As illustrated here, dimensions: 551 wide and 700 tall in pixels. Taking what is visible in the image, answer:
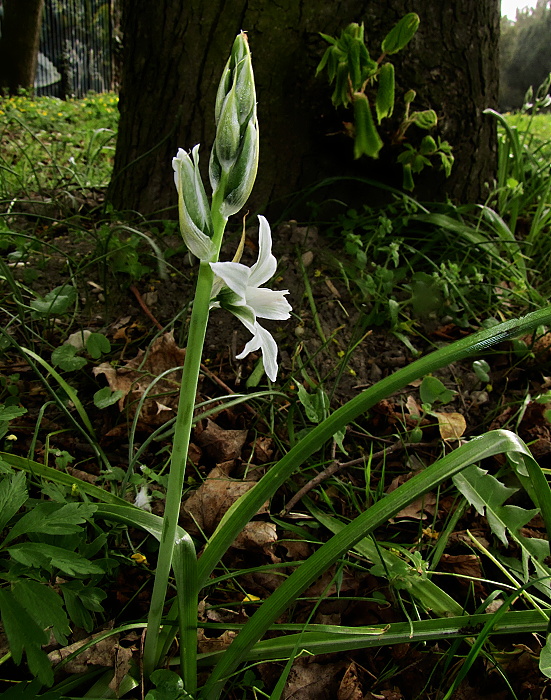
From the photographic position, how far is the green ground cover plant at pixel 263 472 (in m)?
0.98

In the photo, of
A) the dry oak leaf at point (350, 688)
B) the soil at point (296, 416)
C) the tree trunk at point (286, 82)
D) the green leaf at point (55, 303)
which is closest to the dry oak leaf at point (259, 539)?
the soil at point (296, 416)

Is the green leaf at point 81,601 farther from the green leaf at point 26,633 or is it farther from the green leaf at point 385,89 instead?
the green leaf at point 385,89

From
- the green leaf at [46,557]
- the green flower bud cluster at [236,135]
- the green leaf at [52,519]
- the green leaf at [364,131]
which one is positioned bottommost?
the green leaf at [46,557]

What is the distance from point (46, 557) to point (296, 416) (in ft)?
3.38

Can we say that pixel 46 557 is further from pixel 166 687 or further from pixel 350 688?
pixel 350 688

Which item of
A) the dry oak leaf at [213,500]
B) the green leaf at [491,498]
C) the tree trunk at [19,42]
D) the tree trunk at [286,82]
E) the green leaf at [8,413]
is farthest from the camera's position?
the tree trunk at [19,42]

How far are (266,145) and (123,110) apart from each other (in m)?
0.77

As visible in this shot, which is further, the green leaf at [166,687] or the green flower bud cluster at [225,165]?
the green leaf at [166,687]

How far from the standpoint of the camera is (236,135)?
86 centimetres

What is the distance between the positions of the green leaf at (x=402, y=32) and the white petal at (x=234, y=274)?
1593 mm

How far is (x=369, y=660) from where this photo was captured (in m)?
1.32

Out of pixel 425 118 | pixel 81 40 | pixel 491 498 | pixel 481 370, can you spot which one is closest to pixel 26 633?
pixel 491 498

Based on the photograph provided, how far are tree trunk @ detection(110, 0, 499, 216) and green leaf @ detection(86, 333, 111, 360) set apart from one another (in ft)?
2.87

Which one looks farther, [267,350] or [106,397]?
[106,397]
